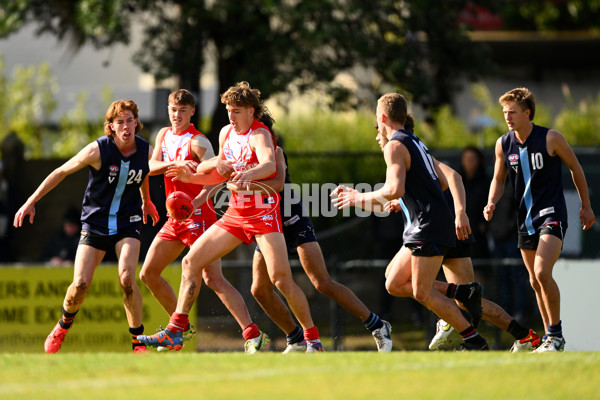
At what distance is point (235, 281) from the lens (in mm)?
12836

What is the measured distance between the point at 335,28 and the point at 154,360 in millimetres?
9255

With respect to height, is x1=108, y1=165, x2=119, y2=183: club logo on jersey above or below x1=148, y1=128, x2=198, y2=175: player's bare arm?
below

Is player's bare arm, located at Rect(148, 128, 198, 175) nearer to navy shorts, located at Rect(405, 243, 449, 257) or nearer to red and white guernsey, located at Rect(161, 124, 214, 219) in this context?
red and white guernsey, located at Rect(161, 124, 214, 219)

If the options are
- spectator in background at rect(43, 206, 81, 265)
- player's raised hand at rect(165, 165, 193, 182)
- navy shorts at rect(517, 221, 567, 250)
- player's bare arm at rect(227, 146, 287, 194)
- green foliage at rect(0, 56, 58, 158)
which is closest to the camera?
player's bare arm at rect(227, 146, 287, 194)

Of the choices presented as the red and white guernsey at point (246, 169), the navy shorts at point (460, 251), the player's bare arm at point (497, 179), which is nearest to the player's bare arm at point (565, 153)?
the player's bare arm at point (497, 179)

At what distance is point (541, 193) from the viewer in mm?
8719

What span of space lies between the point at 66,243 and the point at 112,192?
5384mm

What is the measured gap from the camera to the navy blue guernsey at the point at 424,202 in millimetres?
8125

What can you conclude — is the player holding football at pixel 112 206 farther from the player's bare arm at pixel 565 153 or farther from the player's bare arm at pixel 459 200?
the player's bare arm at pixel 565 153

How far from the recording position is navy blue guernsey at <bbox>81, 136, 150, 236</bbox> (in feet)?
29.3

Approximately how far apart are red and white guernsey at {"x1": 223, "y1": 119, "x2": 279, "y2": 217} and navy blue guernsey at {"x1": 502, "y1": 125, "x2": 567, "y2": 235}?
2243mm

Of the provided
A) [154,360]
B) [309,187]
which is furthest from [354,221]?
[154,360]

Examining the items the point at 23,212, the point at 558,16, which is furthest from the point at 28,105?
the point at 23,212

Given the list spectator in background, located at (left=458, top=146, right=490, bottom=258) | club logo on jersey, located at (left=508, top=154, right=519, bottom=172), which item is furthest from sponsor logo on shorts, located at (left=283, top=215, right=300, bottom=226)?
spectator in background, located at (left=458, top=146, right=490, bottom=258)
